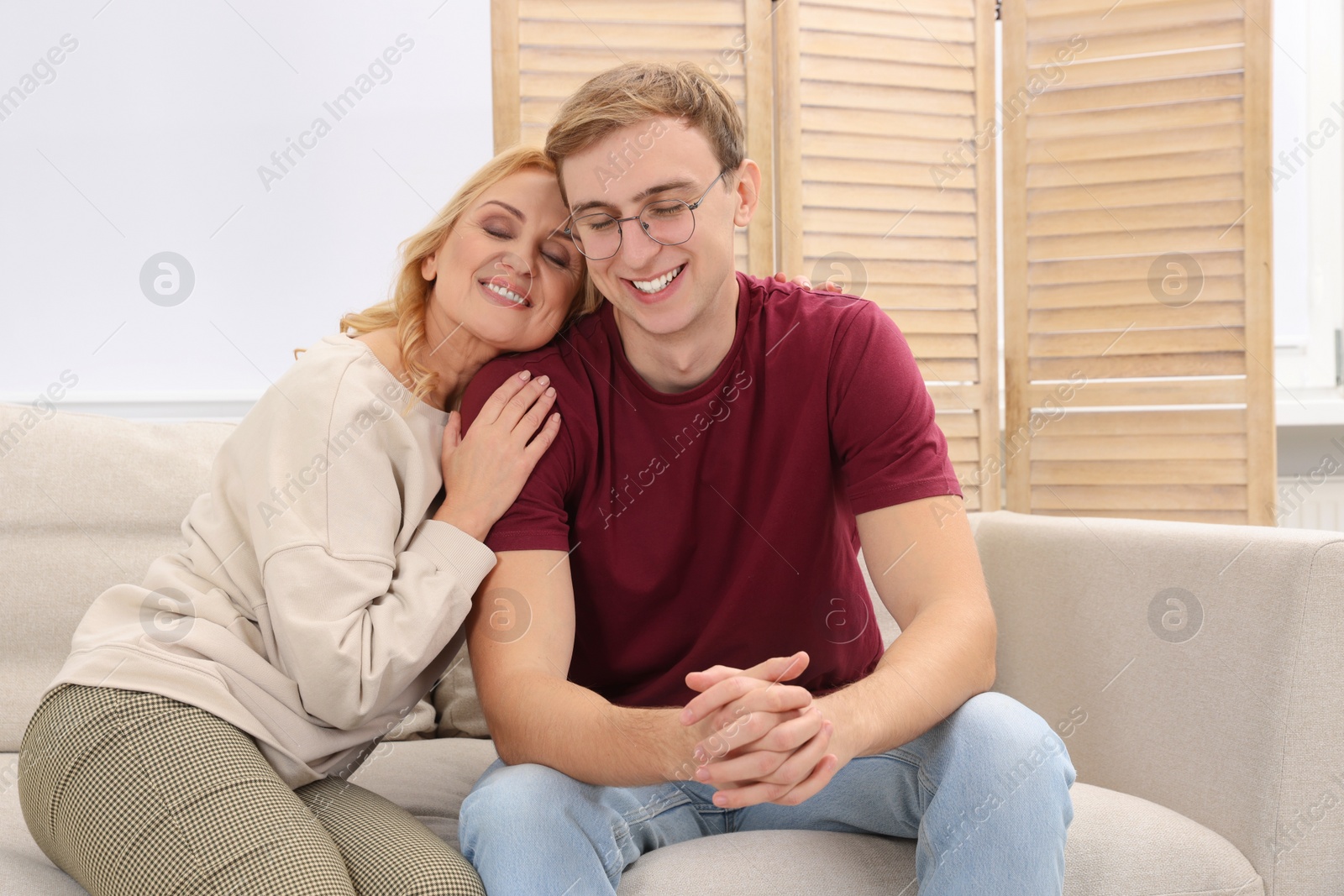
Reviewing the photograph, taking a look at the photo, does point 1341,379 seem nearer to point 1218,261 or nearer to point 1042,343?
point 1218,261

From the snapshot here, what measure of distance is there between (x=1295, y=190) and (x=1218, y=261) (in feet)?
3.10

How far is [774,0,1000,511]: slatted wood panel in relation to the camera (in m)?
2.12

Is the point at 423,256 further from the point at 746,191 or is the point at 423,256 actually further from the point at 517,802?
the point at 517,802

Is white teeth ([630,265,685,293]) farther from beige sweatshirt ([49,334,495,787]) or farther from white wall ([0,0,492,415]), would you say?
white wall ([0,0,492,415])

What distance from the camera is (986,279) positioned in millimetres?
2205

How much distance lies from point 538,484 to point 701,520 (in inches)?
8.4

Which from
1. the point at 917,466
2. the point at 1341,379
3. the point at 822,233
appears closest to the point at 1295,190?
the point at 1341,379

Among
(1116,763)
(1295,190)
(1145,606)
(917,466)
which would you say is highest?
(1295,190)

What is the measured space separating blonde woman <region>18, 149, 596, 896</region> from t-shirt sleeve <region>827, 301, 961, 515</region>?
37 centimetres

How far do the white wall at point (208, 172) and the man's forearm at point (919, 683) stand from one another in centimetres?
184

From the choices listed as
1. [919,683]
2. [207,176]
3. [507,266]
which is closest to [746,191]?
[507,266]

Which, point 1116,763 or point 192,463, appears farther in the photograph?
point 192,463

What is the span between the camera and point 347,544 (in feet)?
3.58

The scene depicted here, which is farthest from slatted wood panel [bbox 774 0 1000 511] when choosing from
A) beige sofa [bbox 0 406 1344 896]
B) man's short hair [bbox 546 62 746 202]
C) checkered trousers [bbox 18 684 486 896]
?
checkered trousers [bbox 18 684 486 896]
